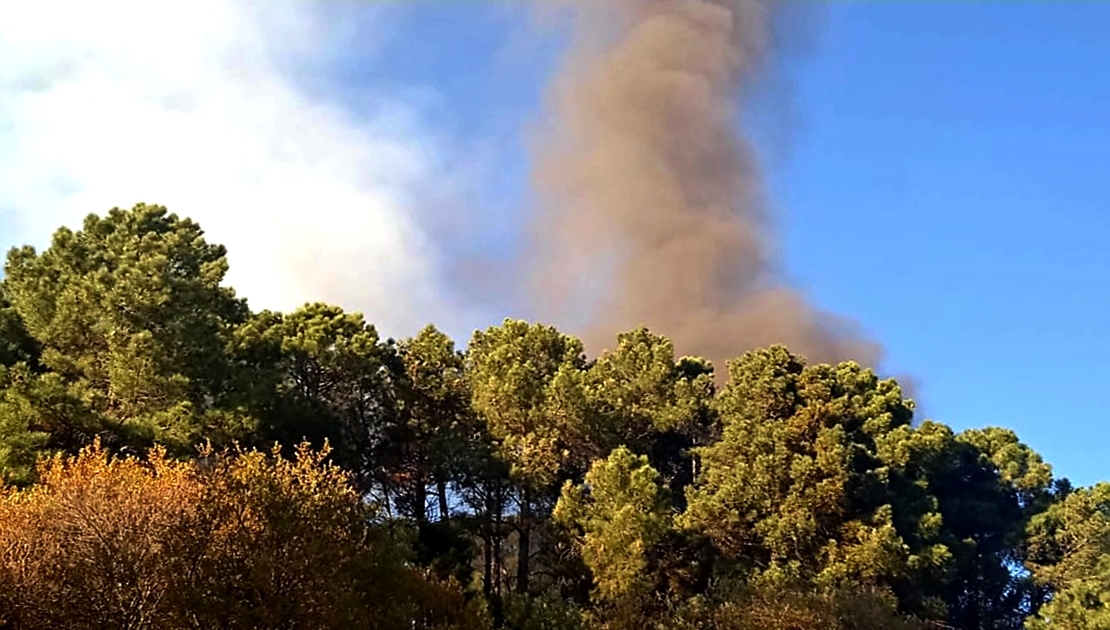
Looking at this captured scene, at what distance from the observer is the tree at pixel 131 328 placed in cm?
2914

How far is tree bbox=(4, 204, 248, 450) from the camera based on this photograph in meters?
29.1

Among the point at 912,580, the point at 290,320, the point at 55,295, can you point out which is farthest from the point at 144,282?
the point at 912,580

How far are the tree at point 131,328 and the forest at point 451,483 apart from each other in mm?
A: 69

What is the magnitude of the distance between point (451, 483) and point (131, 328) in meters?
13.7

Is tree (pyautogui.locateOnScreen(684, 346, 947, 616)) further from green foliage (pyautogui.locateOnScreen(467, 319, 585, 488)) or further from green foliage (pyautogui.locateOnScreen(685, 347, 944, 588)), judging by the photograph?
green foliage (pyautogui.locateOnScreen(467, 319, 585, 488))

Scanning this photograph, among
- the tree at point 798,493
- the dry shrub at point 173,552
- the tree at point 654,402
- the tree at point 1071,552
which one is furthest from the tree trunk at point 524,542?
the dry shrub at point 173,552

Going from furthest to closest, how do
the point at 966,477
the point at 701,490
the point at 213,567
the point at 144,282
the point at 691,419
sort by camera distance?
1. the point at 966,477
2. the point at 691,419
3. the point at 701,490
4. the point at 144,282
5. the point at 213,567

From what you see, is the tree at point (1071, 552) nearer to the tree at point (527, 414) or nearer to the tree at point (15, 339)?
the tree at point (527, 414)

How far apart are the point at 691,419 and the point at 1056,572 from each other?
1600 cm

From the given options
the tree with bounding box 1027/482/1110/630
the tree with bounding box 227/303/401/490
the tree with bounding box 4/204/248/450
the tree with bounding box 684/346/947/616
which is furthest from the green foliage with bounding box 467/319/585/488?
the tree with bounding box 1027/482/1110/630

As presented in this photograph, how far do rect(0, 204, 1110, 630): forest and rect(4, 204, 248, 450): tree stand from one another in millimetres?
69

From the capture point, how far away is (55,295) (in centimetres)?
3145

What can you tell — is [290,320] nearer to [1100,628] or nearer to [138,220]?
[138,220]

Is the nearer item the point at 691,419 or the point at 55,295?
the point at 55,295
